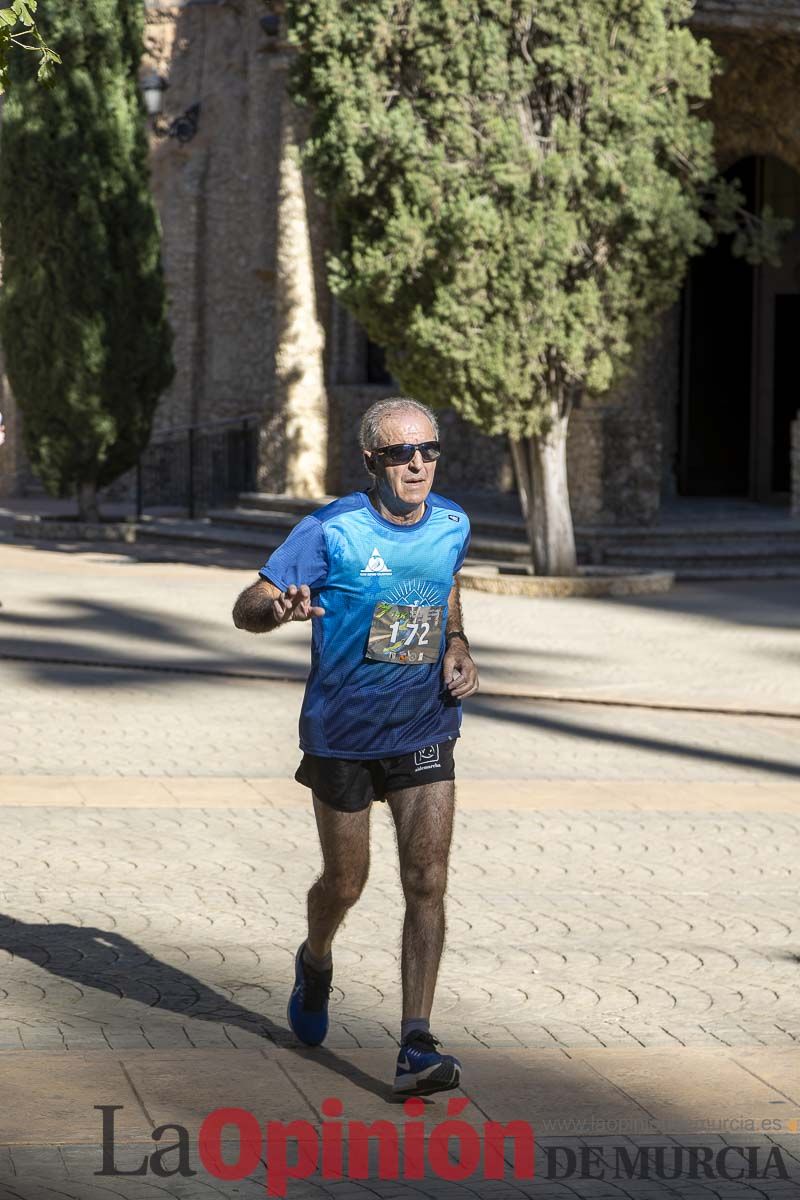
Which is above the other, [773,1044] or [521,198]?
[521,198]

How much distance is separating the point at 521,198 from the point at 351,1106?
44.5ft

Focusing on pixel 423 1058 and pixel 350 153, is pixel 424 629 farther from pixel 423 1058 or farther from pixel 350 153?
pixel 350 153

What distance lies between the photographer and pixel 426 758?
208 inches

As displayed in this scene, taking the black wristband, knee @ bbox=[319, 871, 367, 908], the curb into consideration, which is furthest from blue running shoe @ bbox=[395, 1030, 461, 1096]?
the curb

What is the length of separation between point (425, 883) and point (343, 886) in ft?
0.85

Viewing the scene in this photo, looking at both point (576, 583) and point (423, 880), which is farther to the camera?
point (576, 583)

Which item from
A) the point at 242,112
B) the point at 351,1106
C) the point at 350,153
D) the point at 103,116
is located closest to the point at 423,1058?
the point at 351,1106

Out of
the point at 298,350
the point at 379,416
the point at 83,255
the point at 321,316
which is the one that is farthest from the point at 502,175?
the point at 379,416

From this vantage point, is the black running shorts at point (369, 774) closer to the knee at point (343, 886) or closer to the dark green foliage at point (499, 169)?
the knee at point (343, 886)

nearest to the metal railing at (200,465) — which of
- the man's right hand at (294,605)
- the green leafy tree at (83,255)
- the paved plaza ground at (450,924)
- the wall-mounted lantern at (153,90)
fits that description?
the green leafy tree at (83,255)

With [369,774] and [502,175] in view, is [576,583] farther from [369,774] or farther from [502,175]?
[369,774]

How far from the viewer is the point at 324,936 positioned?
215 inches

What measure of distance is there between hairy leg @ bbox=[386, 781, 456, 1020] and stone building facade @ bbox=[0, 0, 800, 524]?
1643 cm

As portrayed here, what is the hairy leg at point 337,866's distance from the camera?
530 centimetres
